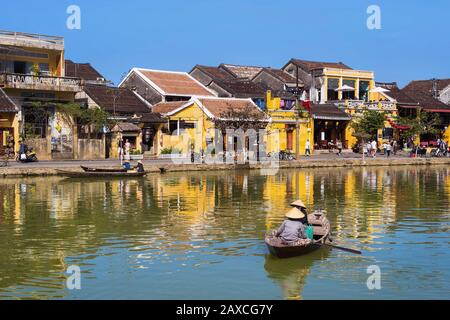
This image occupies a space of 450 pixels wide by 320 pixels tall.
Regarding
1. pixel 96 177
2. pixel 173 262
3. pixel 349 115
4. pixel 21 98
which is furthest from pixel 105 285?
pixel 349 115

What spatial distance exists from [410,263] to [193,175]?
76.9 ft

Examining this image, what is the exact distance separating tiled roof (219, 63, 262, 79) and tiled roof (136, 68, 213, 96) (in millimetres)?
8897

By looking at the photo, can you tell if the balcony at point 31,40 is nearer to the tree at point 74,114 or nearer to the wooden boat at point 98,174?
the tree at point 74,114

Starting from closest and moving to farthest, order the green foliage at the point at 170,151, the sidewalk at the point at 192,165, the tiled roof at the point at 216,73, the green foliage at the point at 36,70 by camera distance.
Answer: the sidewalk at the point at 192,165, the green foliage at the point at 36,70, the green foliage at the point at 170,151, the tiled roof at the point at 216,73

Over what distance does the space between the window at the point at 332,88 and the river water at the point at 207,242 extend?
102 ft

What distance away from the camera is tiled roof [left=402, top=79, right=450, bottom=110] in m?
64.6

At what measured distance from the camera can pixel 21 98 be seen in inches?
1594

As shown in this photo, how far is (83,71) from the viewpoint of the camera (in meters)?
56.0

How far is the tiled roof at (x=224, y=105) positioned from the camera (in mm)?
47906

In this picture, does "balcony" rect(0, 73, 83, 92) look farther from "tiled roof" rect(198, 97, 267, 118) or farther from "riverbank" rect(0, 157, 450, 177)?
"tiled roof" rect(198, 97, 267, 118)

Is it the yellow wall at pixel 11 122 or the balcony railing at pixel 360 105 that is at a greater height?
the balcony railing at pixel 360 105

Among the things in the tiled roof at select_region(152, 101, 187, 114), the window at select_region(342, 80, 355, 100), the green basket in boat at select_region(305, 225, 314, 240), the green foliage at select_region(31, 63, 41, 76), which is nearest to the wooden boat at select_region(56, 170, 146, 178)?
the green foliage at select_region(31, 63, 41, 76)

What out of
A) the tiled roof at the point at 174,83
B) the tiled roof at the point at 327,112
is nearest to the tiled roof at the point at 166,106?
the tiled roof at the point at 174,83
